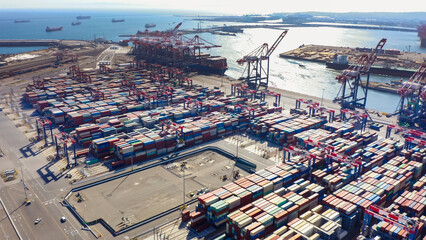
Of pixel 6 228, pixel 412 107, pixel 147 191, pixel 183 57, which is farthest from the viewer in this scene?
pixel 183 57

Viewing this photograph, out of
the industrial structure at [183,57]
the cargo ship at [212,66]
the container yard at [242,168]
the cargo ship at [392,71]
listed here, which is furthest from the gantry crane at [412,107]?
the cargo ship at [212,66]

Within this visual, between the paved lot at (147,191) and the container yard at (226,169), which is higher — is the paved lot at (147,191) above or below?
below

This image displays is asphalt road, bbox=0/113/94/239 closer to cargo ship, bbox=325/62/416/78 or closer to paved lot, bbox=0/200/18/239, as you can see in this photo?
paved lot, bbox=0/200/18/239

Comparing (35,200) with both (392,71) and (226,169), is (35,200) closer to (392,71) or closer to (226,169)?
(226,169)

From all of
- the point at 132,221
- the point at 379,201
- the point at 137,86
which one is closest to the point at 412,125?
the point at 379,201

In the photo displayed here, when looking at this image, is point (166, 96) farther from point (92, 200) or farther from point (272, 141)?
point (92, 200)

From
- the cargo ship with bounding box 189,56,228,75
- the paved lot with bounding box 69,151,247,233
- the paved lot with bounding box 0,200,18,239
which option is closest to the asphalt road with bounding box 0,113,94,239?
the paved lot with bounding box 0,200,18,239

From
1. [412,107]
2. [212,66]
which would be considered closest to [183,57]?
[212,66]

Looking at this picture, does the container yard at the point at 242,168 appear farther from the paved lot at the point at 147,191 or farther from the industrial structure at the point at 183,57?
the industrial structure at the point at 183,57
